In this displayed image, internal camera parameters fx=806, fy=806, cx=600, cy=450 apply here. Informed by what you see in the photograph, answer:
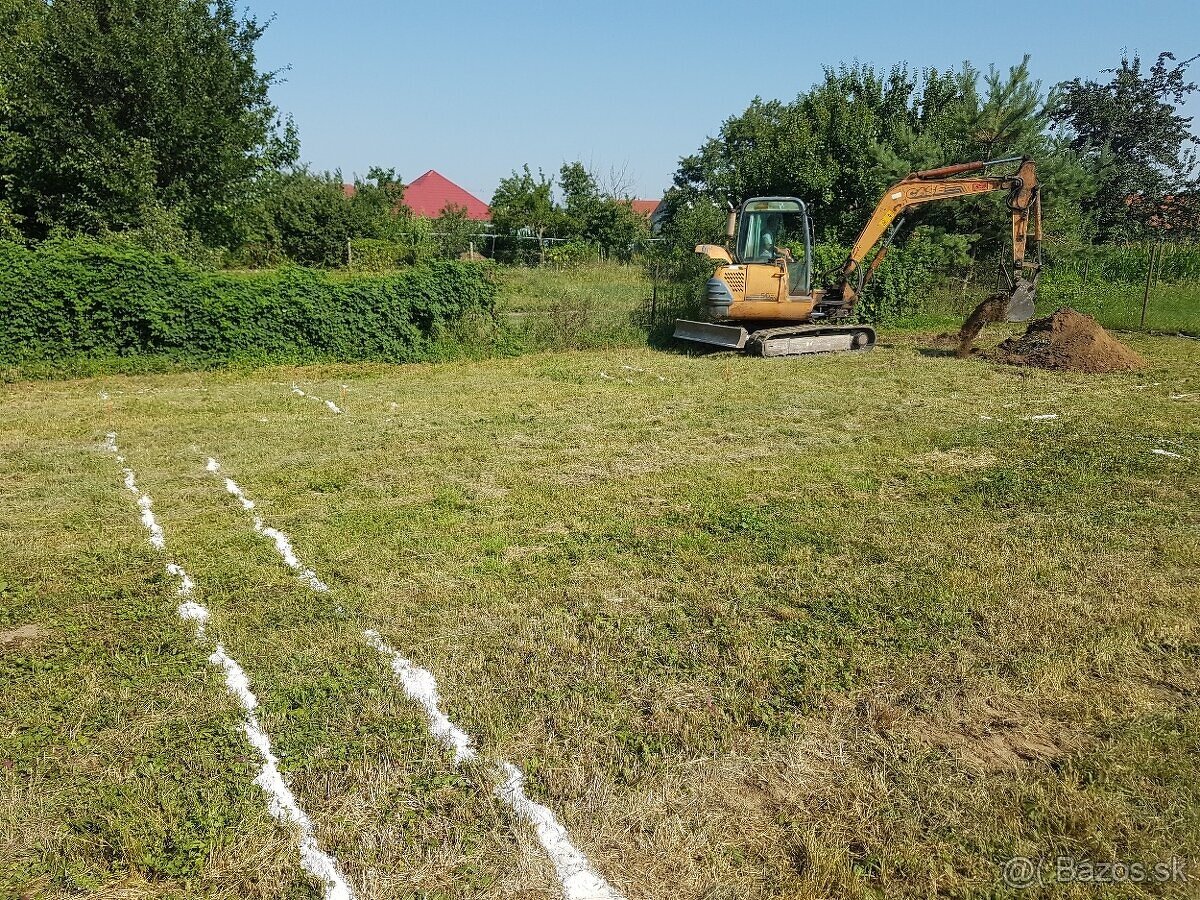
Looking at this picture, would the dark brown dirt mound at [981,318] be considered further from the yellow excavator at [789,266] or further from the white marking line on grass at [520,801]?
the white marking line on grass at [520,801]

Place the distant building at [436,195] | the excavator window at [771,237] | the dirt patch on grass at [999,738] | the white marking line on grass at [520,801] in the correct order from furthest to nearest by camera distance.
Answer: the distant building at [436,195] < the excavator window at [771,237] < the dirt patch on grass at [999,738] < the white marking line on grass at [520,801]

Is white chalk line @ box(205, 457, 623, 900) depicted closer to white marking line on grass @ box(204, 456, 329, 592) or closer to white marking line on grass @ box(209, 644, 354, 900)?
white marking line on grass @ box(209, 644, 354, 900)

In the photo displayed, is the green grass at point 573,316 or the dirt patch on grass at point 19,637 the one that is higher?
the green grass at point 573,316

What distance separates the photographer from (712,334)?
14.3m

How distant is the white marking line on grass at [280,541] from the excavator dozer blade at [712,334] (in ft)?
30.2

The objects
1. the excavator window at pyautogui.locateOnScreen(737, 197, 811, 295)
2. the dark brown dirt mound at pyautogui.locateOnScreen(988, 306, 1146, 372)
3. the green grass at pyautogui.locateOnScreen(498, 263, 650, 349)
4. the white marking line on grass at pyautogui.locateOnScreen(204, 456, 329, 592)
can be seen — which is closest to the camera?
the white marking line on grass at pyautogui.locateOnScreen(204, 456, 329, 592)

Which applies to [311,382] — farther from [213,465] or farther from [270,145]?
[270,145]

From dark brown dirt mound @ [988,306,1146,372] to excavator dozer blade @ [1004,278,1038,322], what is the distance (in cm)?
42

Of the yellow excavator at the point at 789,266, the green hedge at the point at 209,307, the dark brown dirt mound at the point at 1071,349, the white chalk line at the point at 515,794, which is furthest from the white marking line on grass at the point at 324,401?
the dark brown dirt mound at the point at 1071,349

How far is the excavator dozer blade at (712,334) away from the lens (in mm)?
13812

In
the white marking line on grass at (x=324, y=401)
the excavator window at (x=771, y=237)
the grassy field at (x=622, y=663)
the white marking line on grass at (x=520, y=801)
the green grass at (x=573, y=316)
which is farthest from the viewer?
the green grass at (x=573, y=316)

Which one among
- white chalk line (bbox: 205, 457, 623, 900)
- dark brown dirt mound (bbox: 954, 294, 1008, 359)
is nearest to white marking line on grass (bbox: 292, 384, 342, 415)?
white chalk line (bbox: 205, 457, 623, 900)

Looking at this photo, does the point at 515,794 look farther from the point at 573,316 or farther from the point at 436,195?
the point at 436,195

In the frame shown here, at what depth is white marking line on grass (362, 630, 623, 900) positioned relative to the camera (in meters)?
2.50
